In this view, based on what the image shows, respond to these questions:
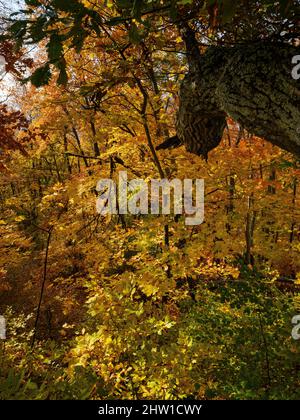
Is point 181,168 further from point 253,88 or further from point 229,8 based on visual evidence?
point 229,8

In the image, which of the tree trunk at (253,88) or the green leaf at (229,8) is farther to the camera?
the tree trunk at (253,88)

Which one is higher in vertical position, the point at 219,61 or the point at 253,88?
the point at 219,61

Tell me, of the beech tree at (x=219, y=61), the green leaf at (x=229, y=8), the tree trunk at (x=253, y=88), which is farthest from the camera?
the tree trunk at (x=253, y=88)

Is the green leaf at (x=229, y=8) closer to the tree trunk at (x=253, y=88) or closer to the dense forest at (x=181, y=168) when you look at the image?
the dense forest at (x=181, y=168)

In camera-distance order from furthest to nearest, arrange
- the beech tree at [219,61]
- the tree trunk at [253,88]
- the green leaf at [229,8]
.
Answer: the tree trunk at [253,88] < the beech tree at [219,61] < the green leaf at [229,8]

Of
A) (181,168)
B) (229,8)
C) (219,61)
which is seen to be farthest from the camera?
(181,168)

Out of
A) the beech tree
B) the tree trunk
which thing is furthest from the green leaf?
the tree trunk

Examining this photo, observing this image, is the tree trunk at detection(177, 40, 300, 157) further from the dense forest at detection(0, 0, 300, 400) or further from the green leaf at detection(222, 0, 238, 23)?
the green leaf at detection(222, 0, 238, 23)

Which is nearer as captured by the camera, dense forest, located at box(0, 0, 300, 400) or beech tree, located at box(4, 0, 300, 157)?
beech tree, located at box(4, 0, 300, 157)

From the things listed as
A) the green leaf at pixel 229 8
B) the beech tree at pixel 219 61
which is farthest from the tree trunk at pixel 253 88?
the green leaf at pixel 229 8

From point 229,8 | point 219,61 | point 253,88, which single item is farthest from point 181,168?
point 229,8

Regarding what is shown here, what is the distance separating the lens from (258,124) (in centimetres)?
206

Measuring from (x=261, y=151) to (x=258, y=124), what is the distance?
7338 mm
